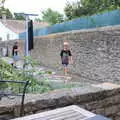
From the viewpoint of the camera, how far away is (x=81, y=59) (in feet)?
41.2

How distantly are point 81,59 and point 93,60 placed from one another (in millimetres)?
1201

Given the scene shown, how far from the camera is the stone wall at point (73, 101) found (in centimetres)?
290

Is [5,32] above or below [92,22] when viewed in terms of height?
below

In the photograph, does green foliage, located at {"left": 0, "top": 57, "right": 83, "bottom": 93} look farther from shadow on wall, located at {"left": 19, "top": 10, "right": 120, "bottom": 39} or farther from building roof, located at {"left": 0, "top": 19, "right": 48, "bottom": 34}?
building roof, located at {"left": 0, "top": 19, "right": 48, "bottom": 34}

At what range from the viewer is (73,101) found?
127 inches

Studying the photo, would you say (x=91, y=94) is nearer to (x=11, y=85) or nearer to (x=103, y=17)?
(x=11, y=85)

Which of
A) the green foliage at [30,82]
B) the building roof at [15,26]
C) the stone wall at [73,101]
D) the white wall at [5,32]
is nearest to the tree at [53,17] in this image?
the building roof at [15,26]

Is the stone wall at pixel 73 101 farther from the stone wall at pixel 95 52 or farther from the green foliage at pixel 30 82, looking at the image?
the stone wall at pixel 95 52

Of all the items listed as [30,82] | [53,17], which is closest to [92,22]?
[30,82]

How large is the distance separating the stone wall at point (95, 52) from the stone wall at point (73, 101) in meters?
6.19

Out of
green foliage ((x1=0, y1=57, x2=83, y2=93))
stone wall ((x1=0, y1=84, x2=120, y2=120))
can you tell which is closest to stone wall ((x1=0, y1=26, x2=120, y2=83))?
green foliage ((x1=0, y1=57, x2=83, y2=93))

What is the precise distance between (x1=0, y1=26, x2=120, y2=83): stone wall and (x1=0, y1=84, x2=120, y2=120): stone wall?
619 cm

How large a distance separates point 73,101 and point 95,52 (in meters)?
8.23

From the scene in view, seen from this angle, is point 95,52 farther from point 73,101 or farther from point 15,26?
point 15,26
